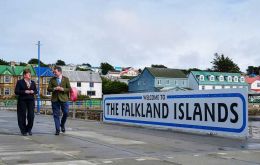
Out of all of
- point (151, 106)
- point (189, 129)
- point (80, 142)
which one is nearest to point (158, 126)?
point (151, 106)

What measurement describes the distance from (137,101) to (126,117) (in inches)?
43.0

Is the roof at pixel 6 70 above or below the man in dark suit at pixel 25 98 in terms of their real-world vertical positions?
above

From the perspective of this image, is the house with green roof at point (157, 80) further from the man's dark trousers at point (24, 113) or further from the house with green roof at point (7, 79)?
the man's dark trousers at point (24, 113)

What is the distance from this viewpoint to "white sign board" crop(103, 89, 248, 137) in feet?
39.6

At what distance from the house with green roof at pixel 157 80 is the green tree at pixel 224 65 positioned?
119 feet

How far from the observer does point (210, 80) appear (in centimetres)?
12012

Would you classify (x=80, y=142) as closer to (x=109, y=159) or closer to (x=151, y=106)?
(x=109, y=159)

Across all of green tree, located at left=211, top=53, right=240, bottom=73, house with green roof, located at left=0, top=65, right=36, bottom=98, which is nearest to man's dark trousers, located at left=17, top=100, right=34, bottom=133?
house with green roof, located at left=0, top=65, right=36, bottom=98

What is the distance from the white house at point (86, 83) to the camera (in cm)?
12475

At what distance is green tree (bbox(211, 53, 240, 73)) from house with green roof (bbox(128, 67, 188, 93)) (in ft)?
119

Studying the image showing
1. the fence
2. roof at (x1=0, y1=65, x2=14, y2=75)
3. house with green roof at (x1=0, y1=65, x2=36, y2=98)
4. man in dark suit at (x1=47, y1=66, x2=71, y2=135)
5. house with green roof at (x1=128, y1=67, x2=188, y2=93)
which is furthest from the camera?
roof at (x1=0, y1=65, x2=14, y2=75)

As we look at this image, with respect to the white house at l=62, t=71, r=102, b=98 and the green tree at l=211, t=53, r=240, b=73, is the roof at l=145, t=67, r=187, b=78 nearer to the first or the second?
the white house at l=62, t=71, r=102, b=98

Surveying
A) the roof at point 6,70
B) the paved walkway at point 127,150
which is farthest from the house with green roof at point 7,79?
the paved walkway at point 127,150

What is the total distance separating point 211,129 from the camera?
42.5 ft
